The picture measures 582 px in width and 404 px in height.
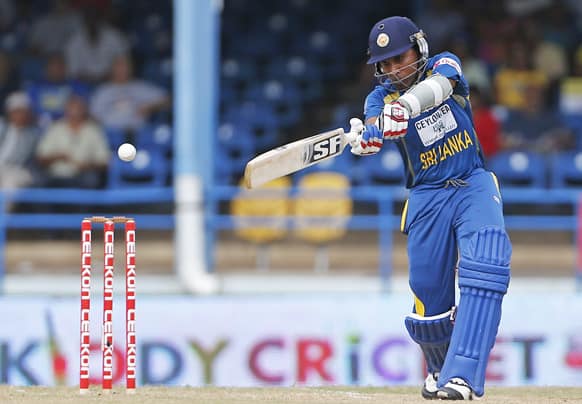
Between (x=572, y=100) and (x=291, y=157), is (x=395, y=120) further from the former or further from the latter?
(x=572, y=100)

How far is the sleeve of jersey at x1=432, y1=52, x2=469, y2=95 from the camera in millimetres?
6633

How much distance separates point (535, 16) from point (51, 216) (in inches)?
253

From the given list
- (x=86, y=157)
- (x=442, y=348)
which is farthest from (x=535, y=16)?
(x=442, y=348)

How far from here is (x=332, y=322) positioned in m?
11.1

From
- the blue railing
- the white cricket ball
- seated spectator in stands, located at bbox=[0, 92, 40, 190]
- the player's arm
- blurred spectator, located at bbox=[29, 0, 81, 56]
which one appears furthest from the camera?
blurred spectator, located at bbox=[29, 0, 81, 56]

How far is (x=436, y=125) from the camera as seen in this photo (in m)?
6.72

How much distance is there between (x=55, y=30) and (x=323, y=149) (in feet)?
30.2

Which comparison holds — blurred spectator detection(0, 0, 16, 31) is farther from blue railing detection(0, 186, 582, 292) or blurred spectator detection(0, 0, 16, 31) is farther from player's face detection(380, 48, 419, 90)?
player's face detection(380, 48, 419, 90)

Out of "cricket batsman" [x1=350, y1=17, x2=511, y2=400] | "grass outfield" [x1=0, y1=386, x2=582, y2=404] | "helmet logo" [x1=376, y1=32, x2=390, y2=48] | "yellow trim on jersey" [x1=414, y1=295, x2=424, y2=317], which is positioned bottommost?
"grass outfield" [x1=0, y1=386, x2=582, y2=404]

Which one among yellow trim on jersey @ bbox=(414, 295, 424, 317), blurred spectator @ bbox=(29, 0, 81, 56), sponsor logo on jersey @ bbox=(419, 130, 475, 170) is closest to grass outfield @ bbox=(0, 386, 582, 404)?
Answer: yellow trim on jersey @ bbox=(414, 295, 424, 317)

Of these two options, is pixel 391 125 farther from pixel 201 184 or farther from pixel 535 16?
pixel 535 16

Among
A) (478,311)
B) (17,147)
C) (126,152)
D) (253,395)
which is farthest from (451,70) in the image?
(17,147)

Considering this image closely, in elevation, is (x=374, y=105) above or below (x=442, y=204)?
above

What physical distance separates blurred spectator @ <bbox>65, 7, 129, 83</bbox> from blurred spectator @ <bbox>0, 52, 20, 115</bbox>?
2.08 feet
